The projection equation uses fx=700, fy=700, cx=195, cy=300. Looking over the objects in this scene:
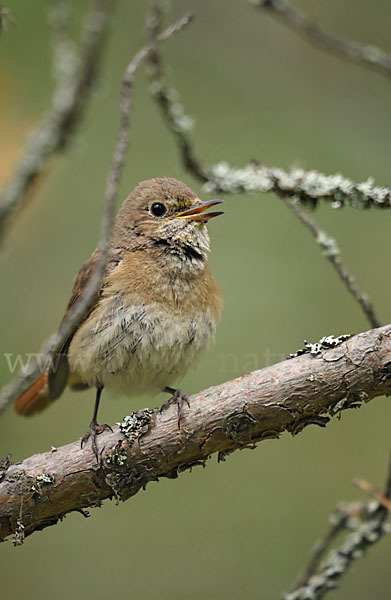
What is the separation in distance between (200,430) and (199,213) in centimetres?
153

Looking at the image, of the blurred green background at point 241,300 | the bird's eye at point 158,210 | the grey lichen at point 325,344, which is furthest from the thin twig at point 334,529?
the bird's eye at point 158,210

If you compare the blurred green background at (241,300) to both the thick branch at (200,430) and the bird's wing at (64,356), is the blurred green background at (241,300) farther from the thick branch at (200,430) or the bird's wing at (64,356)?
the thick branch at (200,430)

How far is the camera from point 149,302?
3688mm

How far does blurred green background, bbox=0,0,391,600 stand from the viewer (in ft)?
15.7

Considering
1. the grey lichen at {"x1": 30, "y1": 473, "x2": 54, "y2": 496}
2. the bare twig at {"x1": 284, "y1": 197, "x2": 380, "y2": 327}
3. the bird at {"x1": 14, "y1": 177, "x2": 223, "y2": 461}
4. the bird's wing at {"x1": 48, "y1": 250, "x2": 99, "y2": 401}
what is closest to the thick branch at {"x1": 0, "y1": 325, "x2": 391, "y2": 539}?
the grey lichen at {"x1": 30, "y1": 473, "x2": 54, "y2": 496}

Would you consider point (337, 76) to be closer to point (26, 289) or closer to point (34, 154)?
point (26, 289)

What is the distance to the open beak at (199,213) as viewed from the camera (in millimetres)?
3930

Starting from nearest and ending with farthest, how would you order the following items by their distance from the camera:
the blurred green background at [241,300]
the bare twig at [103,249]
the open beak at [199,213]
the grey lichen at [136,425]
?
the bare twig at [103,249], the grey lichen at [136,425], the open beak at [199,213], the blurred green background at [241,300]

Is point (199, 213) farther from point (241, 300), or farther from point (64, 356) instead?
point (64, 356)

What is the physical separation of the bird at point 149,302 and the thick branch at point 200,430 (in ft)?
1.50

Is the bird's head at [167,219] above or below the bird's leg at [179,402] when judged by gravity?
above

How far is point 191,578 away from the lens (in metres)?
5.05

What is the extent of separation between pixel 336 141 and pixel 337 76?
18.2 inches

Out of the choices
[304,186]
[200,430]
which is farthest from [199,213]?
[200,430]
